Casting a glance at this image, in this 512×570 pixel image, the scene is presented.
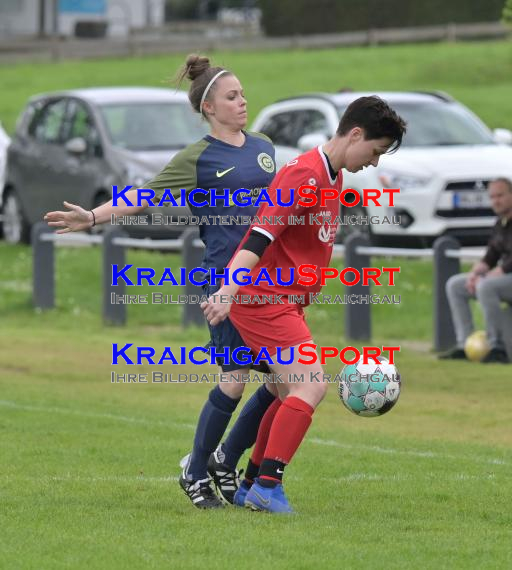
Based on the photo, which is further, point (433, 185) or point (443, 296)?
point (433, 185)

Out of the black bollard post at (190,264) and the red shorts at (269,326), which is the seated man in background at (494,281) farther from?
the red shorts at (269,326)

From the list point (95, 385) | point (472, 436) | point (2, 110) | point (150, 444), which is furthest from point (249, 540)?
point (2, 110)

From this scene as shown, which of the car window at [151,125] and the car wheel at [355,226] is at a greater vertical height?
the car window at [151,125]

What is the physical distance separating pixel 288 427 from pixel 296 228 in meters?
0.91

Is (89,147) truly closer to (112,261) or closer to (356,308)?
(112,261)

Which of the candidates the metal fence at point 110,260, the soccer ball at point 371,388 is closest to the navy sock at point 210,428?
the soccer ball at point 371,388

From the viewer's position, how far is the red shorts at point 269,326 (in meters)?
7.21

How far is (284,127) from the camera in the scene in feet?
68.3

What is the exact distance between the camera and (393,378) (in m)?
7.86

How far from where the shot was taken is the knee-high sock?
23.7ft

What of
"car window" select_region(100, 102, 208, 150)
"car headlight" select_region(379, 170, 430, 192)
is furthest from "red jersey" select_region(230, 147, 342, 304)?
"car window" select_region(100, 102, 208, 150)

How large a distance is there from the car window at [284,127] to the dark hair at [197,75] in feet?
41.6

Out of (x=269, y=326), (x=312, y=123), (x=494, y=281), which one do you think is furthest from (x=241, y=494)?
(x=312, y=123)

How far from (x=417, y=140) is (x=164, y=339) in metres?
4.87
